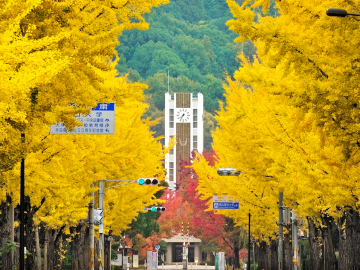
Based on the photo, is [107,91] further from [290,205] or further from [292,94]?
[290,205]

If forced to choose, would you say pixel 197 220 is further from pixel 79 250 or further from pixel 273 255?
pixel 79 250

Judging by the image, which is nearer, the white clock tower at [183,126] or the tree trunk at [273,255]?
the tree trunk at [273,255]

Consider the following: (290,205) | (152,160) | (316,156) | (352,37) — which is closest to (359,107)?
(352,37)

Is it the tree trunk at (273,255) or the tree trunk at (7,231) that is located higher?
the tree trunk at (7,231)

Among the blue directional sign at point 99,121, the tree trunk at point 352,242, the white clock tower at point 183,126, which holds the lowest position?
the tree trunk at point 352,242

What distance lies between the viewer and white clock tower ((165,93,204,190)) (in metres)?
175

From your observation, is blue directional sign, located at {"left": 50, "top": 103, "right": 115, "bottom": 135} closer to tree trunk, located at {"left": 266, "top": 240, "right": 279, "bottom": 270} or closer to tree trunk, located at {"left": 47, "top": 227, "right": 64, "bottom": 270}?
tree trunk, located at {"left": 47, "top": 227, "right": 64, "bottom": 270}

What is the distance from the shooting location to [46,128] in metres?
19.3

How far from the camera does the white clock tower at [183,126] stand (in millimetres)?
175000

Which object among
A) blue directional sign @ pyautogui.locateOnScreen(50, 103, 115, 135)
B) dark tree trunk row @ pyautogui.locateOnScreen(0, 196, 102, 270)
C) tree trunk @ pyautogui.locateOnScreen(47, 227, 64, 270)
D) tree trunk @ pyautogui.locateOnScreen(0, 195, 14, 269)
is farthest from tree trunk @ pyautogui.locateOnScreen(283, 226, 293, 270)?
tree trunk @ pyautogui.locateOnScreen(0, 195, 14, 269)

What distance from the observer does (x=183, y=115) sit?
176 metres

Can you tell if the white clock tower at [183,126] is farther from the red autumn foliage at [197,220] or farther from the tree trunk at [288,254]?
the tree trunk at [288,254]

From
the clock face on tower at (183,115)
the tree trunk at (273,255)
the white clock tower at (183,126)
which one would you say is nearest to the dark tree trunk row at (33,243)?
the tree trunk at (273,255)

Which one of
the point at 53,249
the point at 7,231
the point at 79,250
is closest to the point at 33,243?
the point at 7,231
